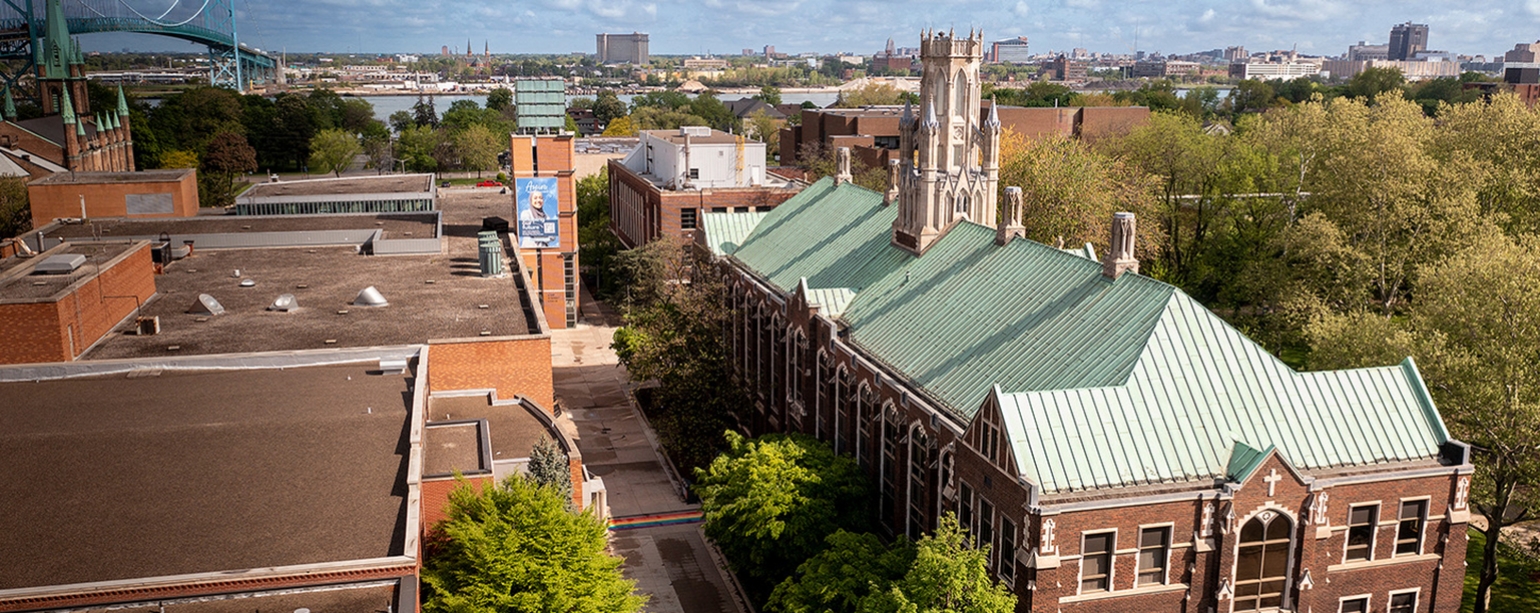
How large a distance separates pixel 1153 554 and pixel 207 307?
41.9 metres

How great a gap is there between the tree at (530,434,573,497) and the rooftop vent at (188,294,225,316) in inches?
903

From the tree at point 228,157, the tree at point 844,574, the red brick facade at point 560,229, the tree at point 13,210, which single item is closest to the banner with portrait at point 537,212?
the red brick facade at point 560,229

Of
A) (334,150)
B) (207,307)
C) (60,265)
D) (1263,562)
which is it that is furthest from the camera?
(334,150)

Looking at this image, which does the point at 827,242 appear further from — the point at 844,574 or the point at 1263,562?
the point at 1263,562

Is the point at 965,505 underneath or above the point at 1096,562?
above

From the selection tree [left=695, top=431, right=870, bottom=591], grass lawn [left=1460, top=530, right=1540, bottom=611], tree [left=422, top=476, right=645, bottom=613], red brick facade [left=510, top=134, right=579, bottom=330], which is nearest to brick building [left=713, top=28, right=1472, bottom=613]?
tree [left=695, top=431, right=870, bottom=591]

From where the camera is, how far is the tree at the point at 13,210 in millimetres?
92000

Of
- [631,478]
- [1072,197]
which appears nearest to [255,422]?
[631,478]

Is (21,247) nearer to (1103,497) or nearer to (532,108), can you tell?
(532,108)

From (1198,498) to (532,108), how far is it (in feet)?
224

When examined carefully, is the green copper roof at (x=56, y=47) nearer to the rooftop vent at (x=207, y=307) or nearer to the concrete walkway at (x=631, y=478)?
the concrete walkway at (x=631, y=478)

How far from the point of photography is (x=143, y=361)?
4322 centimetres

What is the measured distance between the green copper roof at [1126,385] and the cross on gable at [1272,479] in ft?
2.12

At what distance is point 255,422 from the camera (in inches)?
1448
